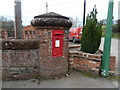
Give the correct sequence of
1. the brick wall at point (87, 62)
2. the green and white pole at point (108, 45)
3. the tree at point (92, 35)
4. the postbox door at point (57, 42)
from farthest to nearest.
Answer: the tree at point (92, 35), the brick wall at point (87, 62), the green and white pole at point (108, 45), the postbox door at point (57, 42)

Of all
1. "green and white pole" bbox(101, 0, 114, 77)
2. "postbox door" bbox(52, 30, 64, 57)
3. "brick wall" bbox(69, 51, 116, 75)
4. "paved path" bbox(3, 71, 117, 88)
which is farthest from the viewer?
"brick wall" bbox(69, 51, 116, 75)

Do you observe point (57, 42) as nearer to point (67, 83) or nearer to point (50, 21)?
point (50, 21)

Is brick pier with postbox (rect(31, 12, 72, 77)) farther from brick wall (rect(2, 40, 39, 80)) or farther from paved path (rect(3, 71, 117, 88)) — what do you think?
paved path (rect(3, 71, 117, 88))

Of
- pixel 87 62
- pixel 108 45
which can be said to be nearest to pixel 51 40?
Answer: pixel 87 62

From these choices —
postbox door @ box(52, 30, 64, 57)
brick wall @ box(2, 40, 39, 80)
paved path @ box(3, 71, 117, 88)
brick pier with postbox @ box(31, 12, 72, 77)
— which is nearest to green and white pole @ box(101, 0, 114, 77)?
paved path @ box(3, 71, 117, 88)

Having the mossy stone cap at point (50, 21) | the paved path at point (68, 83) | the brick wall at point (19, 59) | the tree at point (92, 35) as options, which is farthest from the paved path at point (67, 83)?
the mossy stone cap at point (50, 21)

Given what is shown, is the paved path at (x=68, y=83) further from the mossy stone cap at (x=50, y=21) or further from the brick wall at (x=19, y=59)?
the mossy stone cap at (x=50, y=21)

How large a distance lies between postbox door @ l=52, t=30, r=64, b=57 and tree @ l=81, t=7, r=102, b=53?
1242mm

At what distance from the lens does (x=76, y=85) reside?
3363mm

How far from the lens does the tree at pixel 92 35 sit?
445 centimetres

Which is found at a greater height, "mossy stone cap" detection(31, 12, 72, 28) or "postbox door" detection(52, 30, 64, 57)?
"mossy stone cap" detection(31, 12, 72, 28)

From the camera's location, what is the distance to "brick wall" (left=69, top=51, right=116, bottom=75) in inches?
159

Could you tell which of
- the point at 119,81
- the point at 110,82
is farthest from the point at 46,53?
the point at 119,81

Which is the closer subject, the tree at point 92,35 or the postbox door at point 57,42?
the postbox door at point 57,42
